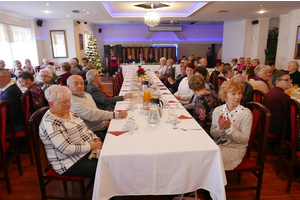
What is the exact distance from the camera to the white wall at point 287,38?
26.1 feet

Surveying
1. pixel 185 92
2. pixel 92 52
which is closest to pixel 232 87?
pixel 185 92

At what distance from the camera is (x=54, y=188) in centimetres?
242

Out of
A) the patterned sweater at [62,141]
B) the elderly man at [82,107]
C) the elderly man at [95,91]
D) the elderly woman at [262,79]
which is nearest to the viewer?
the patterned sweater at [62,141]

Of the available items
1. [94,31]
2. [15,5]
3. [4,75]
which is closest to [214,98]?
[4,75]

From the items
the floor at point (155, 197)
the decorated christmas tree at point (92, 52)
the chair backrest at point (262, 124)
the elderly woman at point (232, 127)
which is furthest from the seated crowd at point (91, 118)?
the decorated christmas tree at point (92, 52)

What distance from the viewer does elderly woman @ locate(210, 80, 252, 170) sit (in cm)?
193

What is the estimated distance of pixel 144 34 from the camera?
48.8ft

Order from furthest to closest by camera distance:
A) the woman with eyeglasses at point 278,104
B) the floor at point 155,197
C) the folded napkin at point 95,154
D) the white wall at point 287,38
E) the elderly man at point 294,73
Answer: the white wall at point 287,38
the elderly man at point 294,73
the woman with eyeglasses at point 278,104
the floor at point 155,197
the folded napkin at point 95,154

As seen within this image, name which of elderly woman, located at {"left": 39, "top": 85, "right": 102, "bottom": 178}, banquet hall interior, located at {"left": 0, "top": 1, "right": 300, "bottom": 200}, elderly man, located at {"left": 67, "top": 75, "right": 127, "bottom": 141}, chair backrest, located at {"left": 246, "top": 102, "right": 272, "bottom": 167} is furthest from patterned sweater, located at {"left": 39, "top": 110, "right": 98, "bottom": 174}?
chair backrest, located at {"left": 246, "top": 102, "right": 272, "bottom": 167}

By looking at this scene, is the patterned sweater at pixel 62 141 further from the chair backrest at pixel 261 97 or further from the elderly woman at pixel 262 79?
the elderly woman at pixel 262 79

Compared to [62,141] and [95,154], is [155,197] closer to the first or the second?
[95,154]

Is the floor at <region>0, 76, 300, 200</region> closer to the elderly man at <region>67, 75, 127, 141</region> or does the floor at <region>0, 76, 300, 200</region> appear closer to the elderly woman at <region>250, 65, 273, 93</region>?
the elderly man at <region>67, 75, 127, 141</region>

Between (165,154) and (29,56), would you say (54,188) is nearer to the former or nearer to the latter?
(165,154)

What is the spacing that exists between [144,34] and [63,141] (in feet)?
46.1
